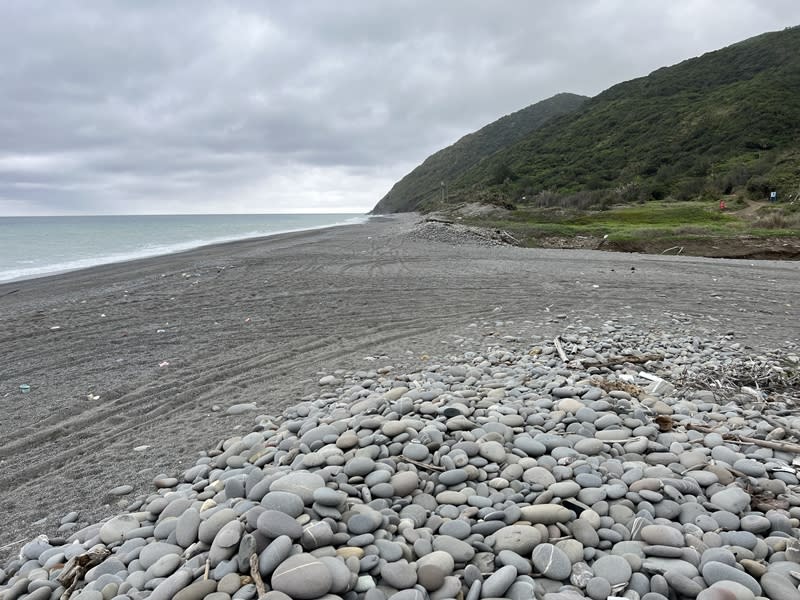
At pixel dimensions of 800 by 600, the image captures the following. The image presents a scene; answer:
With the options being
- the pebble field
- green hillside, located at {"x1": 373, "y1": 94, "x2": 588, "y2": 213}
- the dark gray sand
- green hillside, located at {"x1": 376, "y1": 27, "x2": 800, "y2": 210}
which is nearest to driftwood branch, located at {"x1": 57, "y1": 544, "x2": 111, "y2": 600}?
the pebble field

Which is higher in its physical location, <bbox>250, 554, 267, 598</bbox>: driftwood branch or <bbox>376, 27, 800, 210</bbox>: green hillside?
<bbox>376, 27, 800, 210</bbox>: green hillside

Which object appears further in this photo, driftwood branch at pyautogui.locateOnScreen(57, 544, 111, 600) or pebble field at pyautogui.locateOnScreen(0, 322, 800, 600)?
driftwood branch at pyautogui.locateOnScreen(57, 544, 111, 600)

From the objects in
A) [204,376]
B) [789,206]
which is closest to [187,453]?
[204,376]

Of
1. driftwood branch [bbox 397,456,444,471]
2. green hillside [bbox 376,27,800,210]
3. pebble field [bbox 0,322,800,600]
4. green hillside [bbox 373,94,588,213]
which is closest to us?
pebble field [bbox 0,322,800,600]

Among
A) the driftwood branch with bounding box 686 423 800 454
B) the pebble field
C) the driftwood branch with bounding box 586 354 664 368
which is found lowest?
the driftwood branch with bounding box 586 354 664 368

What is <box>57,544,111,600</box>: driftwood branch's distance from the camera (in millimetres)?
2502

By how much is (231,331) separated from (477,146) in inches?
5162

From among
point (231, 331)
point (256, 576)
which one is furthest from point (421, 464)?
point (231, 331)

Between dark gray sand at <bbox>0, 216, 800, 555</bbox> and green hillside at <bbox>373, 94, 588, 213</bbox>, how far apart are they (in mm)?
103454

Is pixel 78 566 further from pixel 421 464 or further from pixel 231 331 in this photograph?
pixel 231 331

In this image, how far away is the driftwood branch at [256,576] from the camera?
2139mm

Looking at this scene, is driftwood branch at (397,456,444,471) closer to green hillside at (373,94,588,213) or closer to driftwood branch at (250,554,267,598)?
driftwood branch at (250,554,267,598)

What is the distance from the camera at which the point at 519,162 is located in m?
73.1

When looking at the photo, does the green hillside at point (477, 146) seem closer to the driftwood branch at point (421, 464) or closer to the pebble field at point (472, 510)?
the pebble field at point (472, 510)
